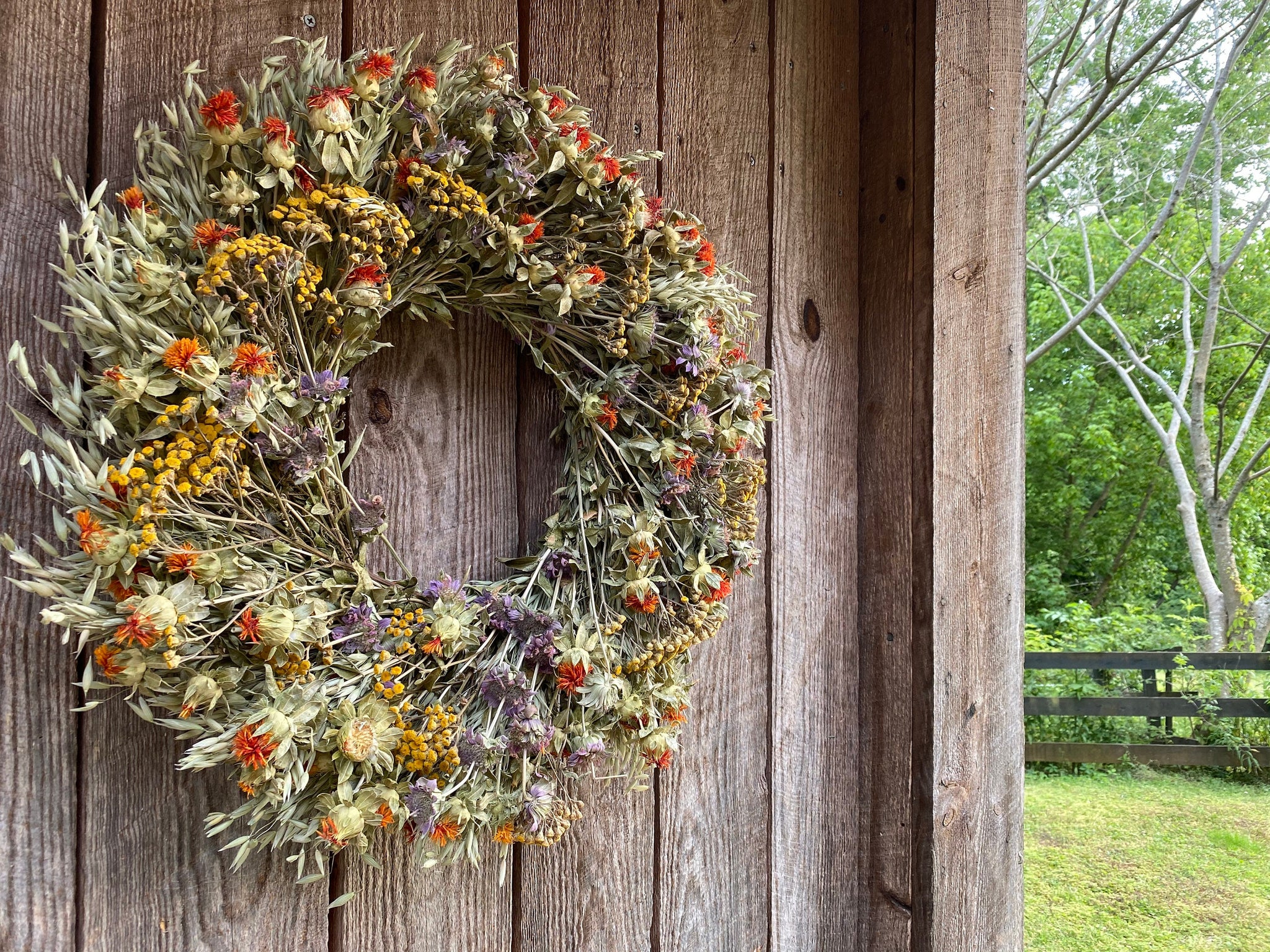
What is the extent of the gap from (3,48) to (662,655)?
902mm

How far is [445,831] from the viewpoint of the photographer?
803 millimetres

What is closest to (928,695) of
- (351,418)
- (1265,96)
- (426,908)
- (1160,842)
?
(426,908)

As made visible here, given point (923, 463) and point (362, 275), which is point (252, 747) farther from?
point (923, 463)

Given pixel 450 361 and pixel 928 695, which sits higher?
pixel 450 361

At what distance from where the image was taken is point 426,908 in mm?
973

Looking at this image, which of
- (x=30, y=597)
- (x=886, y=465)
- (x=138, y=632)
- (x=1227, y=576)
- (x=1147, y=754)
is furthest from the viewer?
(x=1227, y=576)

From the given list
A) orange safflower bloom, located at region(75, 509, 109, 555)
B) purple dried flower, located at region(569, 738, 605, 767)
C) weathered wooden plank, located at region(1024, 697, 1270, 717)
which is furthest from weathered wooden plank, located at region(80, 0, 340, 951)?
weathered wooden plank, located at region(1024, 697, 1270, 717)

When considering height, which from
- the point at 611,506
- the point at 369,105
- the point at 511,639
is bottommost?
the point at 511,639

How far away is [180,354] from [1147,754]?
22.0 ft

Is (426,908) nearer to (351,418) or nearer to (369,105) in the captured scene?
(351,418)

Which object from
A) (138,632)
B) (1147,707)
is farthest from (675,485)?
(1147,707)

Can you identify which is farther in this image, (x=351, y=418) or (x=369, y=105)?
(x=351, y=418)

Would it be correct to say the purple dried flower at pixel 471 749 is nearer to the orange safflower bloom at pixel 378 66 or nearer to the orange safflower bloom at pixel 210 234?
the orange safflower bloom at pixel 210 234

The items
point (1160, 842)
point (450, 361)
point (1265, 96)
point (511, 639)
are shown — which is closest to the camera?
point (511, 639)
